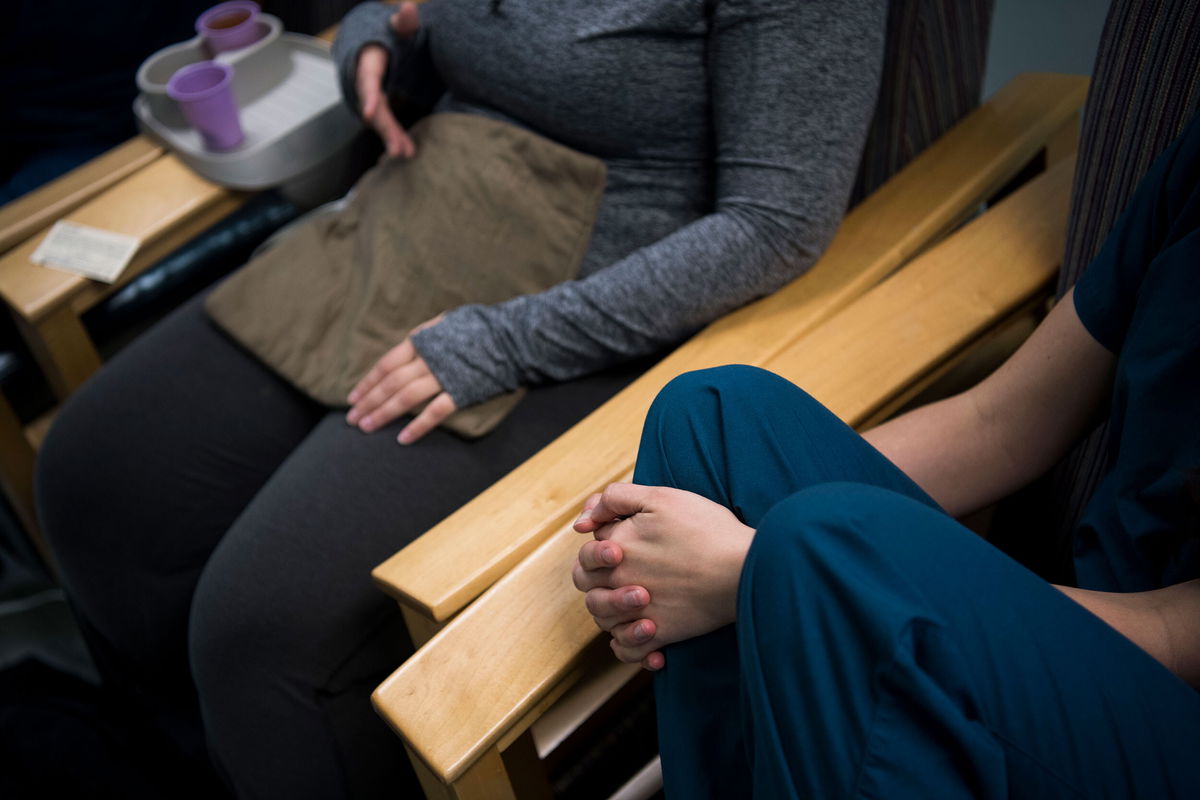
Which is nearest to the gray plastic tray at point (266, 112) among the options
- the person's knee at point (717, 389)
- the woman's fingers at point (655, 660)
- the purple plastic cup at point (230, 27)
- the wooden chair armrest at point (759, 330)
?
the purple plastic cup at point (230, 27)

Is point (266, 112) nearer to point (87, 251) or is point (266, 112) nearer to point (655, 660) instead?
point (87, 251)

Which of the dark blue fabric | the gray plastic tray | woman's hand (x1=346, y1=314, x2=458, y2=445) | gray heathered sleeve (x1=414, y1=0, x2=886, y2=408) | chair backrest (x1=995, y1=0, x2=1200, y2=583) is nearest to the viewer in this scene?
the dark blue fabric

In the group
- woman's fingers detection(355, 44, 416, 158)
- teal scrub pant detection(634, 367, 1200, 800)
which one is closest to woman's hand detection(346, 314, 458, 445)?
woman's fingers detection(355, 44, 416, 158)

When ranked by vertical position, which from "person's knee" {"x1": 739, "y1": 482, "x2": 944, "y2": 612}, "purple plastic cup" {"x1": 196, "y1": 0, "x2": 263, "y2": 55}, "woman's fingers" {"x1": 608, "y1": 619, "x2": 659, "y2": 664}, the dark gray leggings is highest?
"purple plastic cup" {"x1": 196, "y1": 0, "x2": 263, "y2": 55}

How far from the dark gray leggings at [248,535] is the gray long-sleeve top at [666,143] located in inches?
3.6

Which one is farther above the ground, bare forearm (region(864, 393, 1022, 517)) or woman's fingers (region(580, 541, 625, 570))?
woman's fingers (region(580, 541, 625, 570))

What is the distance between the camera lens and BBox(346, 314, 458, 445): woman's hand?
968 mm

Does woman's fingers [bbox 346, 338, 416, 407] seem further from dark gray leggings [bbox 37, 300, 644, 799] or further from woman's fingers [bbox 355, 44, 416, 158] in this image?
woman's fingers [bbox 355, 44, 416, 158]

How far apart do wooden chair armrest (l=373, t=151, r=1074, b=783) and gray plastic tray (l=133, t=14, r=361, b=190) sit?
0.73 meters

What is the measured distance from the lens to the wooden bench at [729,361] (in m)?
0.68

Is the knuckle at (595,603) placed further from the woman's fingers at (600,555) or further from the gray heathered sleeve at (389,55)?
the gray heathered sleeve at (389,55)

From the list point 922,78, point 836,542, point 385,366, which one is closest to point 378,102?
point 385,366

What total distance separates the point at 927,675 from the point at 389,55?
1054 mm

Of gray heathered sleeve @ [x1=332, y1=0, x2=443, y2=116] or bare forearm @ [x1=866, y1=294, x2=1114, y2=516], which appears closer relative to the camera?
bare forearm @ [x1=866, y1=294, x2=1114, y2=516]
